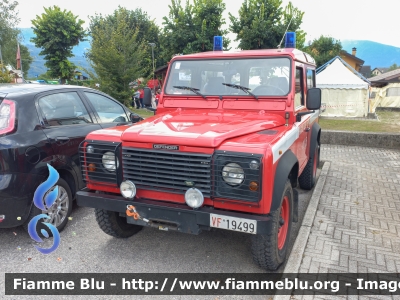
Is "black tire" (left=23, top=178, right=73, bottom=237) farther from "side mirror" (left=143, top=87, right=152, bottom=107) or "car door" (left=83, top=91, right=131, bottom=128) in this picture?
"side mirror" (left=143, top=87, right=152, bottom=107)

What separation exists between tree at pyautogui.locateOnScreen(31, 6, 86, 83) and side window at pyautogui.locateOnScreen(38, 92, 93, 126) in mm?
21837

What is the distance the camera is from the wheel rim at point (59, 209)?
3.92m

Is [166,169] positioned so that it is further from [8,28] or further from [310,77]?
[8,28]

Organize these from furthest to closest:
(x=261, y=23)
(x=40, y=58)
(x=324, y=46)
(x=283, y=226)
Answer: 1. (x=40, y=58)
2. (x=324, y=46)
3. (x=261, y=23)
4. (x=283, y=226)

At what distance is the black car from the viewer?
349 centimetres

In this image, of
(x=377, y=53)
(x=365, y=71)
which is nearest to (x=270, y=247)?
(x=365, y=71)

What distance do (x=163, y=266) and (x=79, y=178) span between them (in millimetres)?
1746

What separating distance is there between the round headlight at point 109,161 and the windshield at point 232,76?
1522 millimetres

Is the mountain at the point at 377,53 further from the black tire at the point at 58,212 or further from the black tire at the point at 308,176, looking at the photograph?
the black tire at the point at 58,212

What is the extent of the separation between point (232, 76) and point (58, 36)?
2359cm

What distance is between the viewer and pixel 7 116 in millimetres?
3646

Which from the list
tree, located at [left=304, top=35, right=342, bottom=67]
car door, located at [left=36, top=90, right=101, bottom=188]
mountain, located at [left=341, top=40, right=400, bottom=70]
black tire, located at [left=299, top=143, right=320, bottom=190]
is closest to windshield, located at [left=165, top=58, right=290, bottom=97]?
car door, located at [left=36, top=90, right=101, bottom=188]

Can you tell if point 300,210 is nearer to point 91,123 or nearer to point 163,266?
point 163,266

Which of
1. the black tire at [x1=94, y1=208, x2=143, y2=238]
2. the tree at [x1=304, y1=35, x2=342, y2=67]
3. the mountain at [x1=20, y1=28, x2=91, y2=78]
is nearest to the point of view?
the black tire at [x1=94, y1=208, x2=143, y2=238]
